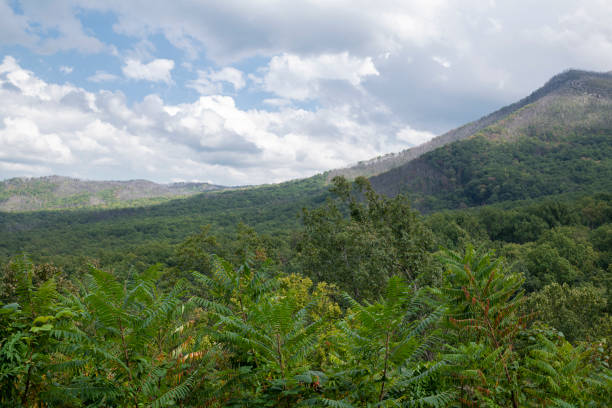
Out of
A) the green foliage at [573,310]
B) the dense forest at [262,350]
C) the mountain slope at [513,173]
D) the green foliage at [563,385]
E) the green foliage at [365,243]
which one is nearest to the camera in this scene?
the dense forest at [262,350]

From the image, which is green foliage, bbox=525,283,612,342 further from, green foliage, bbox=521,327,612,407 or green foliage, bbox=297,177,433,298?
A: green foliage, bbox=521,327,612,407

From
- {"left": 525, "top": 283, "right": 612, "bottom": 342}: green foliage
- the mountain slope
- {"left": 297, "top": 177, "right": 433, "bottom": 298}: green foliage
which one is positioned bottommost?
{"left": 525, "top": 283, "right": 612, "bottom": 342}: green foliage

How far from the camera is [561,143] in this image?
187125 mm

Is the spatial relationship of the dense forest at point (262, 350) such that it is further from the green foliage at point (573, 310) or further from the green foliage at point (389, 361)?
the green foliage at point (573, 310)

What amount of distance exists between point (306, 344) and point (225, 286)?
157 centimetres

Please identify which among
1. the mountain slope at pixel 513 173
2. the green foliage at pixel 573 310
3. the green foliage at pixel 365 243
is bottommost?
the green foliage at pixel 573 310

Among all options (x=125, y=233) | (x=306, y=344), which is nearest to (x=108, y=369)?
(x=306, y=344)

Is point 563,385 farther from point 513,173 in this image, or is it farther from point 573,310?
point 513,173

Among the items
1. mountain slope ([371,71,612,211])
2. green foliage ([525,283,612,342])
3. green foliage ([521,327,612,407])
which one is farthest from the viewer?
mountain slope ([371,71,612,211])

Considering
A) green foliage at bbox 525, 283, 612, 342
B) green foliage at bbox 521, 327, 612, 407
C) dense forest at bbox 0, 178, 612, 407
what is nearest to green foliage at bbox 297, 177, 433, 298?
green foliage at bbox 525, 283, 612, 342

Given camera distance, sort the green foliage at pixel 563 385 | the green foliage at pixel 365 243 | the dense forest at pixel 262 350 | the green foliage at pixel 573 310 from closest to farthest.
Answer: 1. the dense forest at pixel 262 350
2. the green foliage at pixel 563 385
3. the green foliage at pixel 365 243
4. the green foliage at pixel 573 310

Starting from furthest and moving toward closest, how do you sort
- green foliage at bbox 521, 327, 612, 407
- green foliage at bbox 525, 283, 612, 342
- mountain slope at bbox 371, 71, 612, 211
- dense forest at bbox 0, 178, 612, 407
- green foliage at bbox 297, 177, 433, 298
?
mountain slope at bbox 371, 71, 612, 211, green foliage at bbox 525, 283, 612, 342, green foliage at bbox 297, 177, 433, 298, green foliage at bbox 521, 327, 612, 407, dense forest at bbox 0, 178, 612, 407

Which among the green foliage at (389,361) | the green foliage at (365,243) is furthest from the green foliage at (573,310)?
the green foliage at (389,361)

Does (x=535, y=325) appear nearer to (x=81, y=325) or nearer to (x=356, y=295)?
(x=81, y=325)
